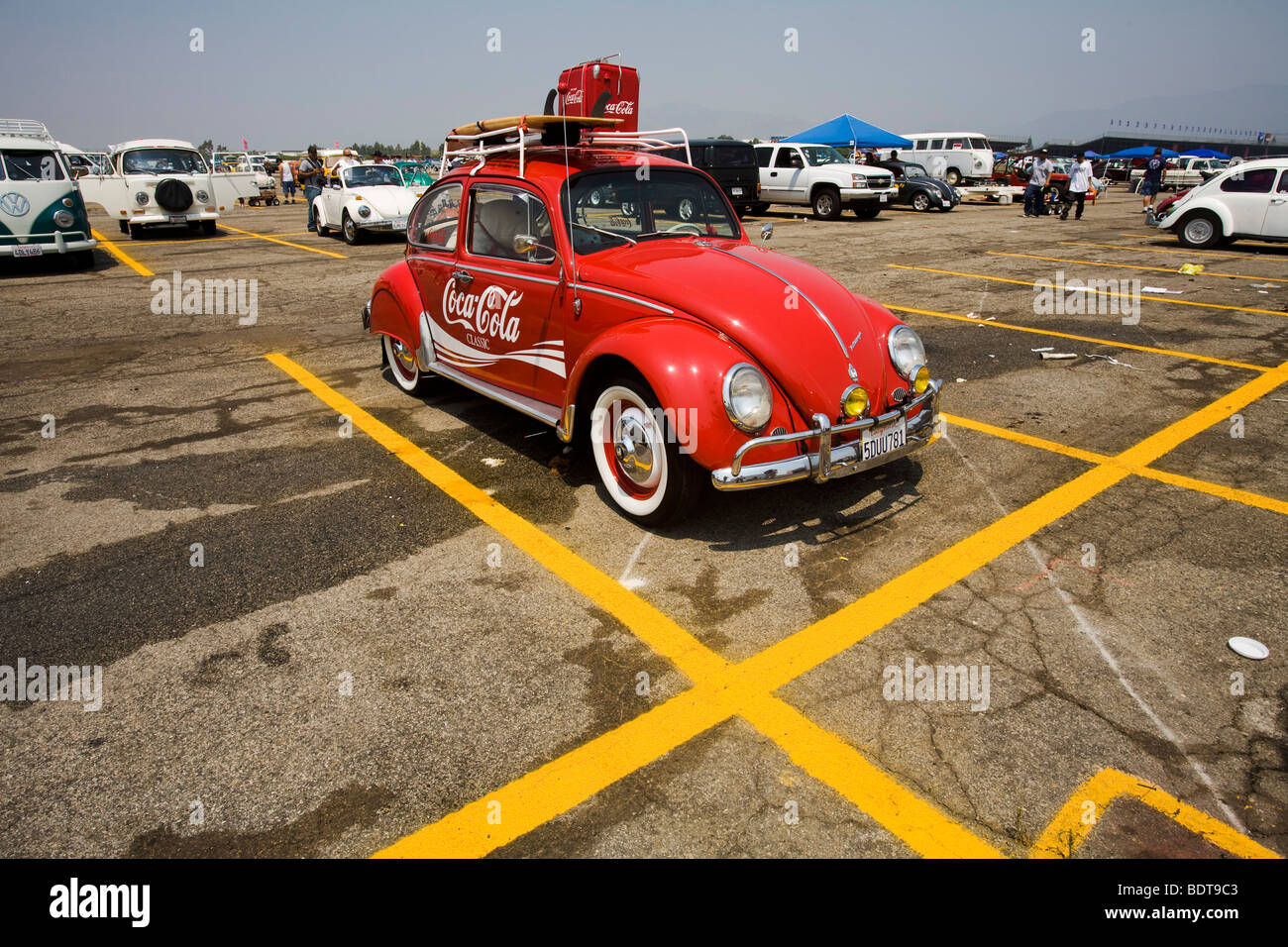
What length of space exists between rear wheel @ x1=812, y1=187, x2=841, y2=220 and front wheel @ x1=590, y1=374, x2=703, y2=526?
60.9ft

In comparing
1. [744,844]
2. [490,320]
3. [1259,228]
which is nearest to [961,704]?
[744,844]

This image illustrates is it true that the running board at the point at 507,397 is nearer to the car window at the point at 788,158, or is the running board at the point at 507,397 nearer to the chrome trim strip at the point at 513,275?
the chrome trim strip at the point at 513,275

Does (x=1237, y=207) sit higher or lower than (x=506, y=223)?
higher

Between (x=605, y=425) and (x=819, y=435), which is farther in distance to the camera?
(x=605, y=425)

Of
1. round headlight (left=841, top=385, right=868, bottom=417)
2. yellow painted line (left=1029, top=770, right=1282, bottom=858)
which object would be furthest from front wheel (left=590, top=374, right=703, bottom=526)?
yellow painted line (left=1029, top=770, right=1282, bottom=858)

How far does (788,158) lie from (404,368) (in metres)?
18.2

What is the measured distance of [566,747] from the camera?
2.63 m

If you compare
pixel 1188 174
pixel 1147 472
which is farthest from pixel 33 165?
pixel 1188 174

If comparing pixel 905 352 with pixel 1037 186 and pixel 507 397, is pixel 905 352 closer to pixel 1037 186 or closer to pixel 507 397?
pixel 507 397

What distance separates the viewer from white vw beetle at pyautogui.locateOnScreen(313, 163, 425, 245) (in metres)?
15.6

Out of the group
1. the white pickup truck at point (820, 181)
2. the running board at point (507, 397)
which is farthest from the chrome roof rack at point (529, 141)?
the white pickup truck at point (820, 181)

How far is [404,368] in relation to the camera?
6.41 metres
